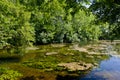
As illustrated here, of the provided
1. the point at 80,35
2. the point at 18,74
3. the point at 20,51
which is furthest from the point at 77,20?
the point at 18,74

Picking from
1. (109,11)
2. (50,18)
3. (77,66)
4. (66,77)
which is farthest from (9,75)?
(109,11)

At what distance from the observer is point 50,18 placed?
9.31 m

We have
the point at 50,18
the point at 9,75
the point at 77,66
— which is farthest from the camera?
the point at 77,66

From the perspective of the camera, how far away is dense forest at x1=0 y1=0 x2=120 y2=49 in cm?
652

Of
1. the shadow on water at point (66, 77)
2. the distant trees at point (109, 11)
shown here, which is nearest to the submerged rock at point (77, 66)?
the shadow on water at point (66, 77)

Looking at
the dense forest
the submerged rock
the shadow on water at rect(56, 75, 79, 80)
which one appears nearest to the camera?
the dense forest

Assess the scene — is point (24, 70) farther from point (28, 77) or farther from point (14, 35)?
point (14, 35)

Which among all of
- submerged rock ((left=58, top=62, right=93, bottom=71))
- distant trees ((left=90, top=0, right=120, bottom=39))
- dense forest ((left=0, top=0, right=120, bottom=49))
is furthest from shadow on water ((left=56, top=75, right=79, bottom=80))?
distant trees ((left=90, top=0, right=120, bottom=39))

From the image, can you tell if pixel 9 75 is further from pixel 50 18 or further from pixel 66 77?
pixel 50 18

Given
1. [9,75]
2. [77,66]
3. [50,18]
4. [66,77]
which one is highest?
[50,18]

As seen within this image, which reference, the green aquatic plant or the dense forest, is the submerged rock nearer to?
the dense forest

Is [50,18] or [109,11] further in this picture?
[50,18]

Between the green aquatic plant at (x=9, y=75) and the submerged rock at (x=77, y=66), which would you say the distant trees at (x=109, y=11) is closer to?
the green aquatic plant at (x=9, y=75)

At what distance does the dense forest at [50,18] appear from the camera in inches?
257
